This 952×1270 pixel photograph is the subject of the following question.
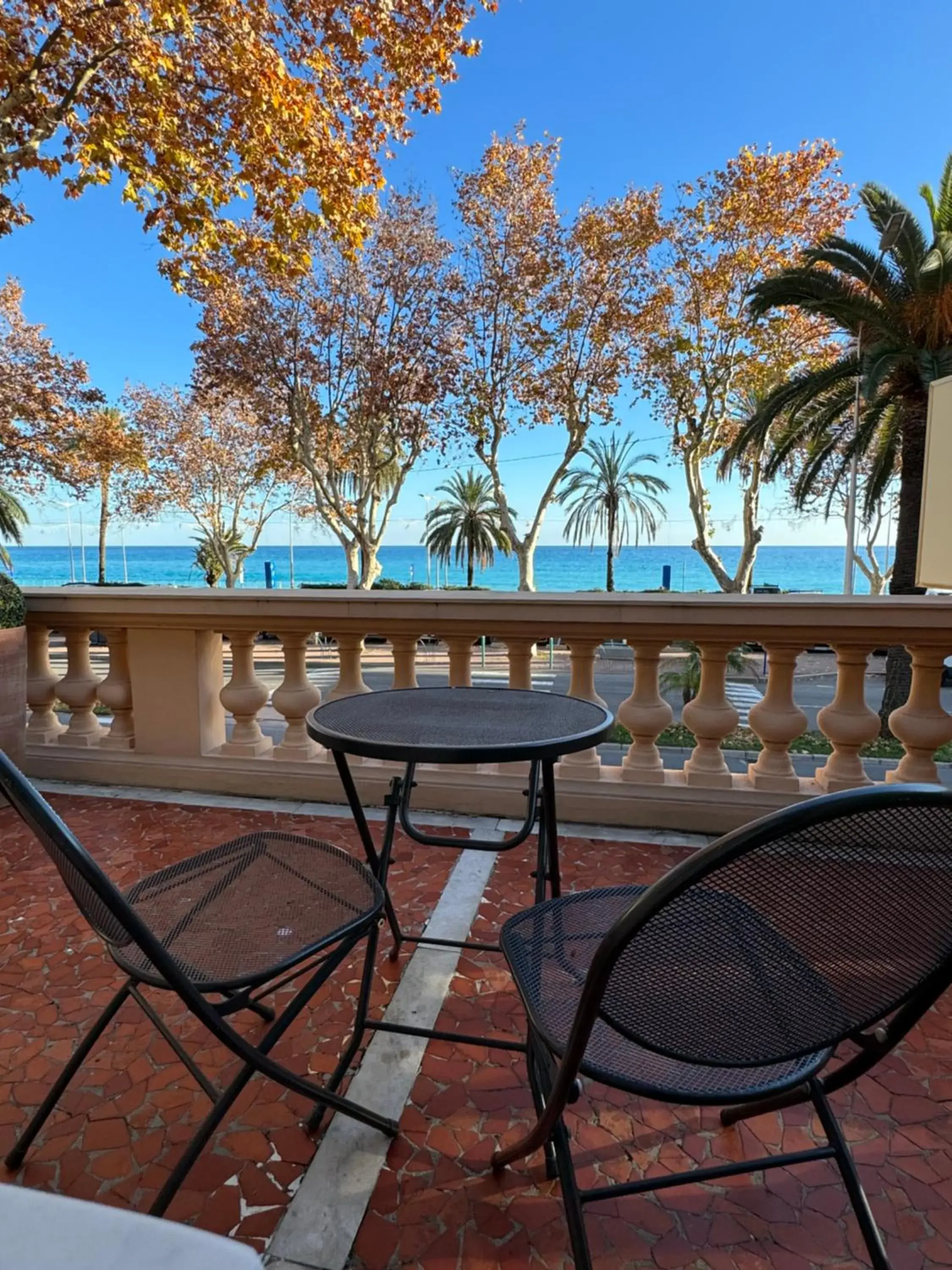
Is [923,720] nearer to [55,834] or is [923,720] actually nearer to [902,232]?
[55,834]

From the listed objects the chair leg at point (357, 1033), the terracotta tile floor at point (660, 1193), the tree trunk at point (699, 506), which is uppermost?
the tree trunk at point (699, 506)

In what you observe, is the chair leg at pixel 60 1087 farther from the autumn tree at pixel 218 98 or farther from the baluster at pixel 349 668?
the autumn tree at pixel 218 98

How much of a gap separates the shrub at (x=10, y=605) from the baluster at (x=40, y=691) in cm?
27

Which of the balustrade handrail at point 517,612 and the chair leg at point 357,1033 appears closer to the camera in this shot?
the chair leg at point 357,1033

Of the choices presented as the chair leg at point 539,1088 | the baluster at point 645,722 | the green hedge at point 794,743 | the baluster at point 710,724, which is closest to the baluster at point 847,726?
the baluster at point 710,724

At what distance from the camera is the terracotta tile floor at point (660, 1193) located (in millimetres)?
1196

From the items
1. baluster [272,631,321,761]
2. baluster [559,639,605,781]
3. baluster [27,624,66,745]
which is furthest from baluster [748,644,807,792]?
baluster [27,624,66,745]

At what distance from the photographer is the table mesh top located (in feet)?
5.13

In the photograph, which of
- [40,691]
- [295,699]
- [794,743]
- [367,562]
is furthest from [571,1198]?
[367,562]

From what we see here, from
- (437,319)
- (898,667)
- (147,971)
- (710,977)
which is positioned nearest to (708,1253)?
(710,977)

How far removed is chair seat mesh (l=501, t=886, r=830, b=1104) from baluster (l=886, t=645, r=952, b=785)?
6.08ft

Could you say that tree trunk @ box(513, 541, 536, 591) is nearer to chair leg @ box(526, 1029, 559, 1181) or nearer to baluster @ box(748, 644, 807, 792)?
baluster @ box(748, 644, 807, 792)

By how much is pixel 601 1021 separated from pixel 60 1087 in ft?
3.62

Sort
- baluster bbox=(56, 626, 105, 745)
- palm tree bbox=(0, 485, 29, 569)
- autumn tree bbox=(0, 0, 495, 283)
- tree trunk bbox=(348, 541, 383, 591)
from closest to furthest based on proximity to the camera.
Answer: baluster bbox=(56, 626, 105, 745)
autumn tree bbox=(0, 0, 495, 283)
tree trunk bbox=(348, 541, 383, 591)
palm tree bbox=(0, 485, 29, 569)
